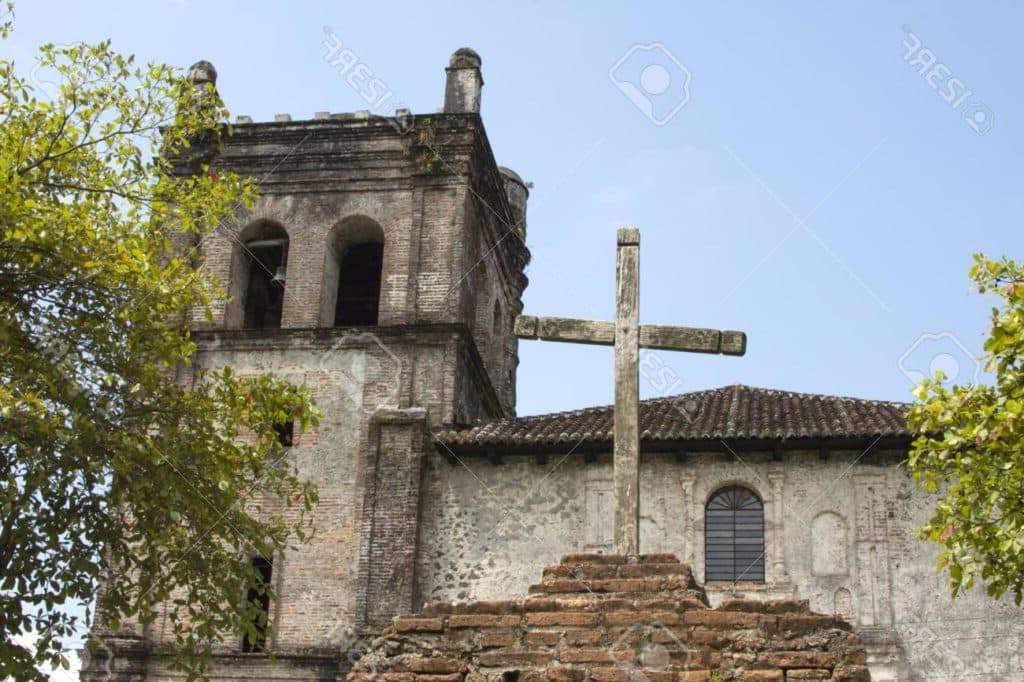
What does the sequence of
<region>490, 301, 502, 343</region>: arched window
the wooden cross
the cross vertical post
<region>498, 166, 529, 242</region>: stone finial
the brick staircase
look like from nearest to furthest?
1. the brick staircase
2. the cross vertical post
3. the wooden cross
4. <region>490, 301, 502, 343</region>: arched window
5. <region>498, 166, 529, 242</region>: stone finial

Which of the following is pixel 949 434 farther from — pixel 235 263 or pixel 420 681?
pixel 235 263

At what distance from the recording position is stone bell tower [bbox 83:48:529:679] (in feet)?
60.5

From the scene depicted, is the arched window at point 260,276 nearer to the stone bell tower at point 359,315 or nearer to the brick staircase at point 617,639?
the stone bell tower at point 359,315

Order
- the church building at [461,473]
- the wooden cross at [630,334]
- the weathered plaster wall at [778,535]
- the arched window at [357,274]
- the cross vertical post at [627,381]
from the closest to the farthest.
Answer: the cross vertical post at [627,381] < the wooden cross at [630,334] < the weathered plaster wall at [778,535] < the church building at [461,473] < the arched window at [357,274]

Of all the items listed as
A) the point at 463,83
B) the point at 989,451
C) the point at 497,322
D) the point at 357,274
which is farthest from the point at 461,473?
the point at 989,451

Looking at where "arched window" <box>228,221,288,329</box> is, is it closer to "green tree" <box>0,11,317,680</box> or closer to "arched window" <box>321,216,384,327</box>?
"arched window" <box>321,216,384,327</box>

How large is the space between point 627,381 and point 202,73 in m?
16.2

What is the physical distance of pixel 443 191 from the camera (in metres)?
21.3

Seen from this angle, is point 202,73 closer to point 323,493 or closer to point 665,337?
point 323,493

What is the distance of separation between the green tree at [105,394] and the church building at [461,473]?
4.57 m

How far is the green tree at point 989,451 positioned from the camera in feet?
37.6

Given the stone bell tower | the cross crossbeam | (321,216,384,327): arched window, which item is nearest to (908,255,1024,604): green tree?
the cross crossbeam

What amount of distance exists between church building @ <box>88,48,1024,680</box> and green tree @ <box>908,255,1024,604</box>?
188 inches

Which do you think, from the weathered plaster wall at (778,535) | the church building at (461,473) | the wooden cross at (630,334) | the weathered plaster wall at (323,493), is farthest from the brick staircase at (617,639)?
the weathered plaster wall at (323,493)
